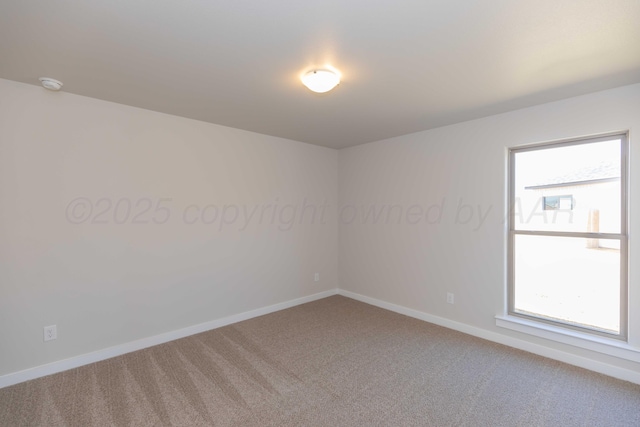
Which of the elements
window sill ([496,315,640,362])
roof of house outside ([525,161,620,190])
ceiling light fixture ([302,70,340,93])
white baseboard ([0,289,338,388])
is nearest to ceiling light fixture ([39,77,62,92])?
ceiling light fixture ([302,70,340,93])

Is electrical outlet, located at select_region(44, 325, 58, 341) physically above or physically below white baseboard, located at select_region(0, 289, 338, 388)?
above

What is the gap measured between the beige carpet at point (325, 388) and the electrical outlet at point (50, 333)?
0.32 meters

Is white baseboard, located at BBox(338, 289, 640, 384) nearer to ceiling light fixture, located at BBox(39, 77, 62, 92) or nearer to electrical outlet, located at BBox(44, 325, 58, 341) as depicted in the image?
electrical outlet, located at BBox(44, 325, 58, 341)

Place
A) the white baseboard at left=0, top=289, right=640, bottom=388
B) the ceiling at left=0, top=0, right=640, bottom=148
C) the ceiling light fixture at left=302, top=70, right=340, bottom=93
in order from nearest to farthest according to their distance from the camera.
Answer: the ceiling at left=0, top=0, right=640, bottom=148, the ceiling light fixture at left=302, top=70, right=340, bottom=93, the white baseboard at left=0, top=289, right=640, bottom=388

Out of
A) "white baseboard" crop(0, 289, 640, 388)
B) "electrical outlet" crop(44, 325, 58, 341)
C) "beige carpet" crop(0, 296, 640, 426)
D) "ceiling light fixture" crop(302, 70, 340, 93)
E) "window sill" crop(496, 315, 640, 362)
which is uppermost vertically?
"ceiling light fixture" crop(302, 70, 340, 93)

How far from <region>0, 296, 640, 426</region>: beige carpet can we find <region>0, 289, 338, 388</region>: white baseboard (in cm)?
9

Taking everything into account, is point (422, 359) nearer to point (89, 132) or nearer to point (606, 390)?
point (606, 390)

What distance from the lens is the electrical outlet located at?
2.48m

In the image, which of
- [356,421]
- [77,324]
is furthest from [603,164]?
[77,324]

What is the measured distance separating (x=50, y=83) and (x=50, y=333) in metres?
2.10

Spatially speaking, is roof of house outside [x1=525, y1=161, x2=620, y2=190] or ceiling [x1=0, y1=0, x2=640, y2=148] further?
roof of house outside [x1=525, y1=161, x2=620, y2=190]

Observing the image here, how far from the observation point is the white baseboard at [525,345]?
2.43m

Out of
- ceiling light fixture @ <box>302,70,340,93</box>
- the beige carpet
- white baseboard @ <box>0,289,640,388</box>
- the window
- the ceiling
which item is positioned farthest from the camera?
the window

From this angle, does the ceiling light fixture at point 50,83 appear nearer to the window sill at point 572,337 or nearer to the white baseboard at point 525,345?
the white baseboard at point 525,345
